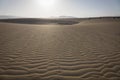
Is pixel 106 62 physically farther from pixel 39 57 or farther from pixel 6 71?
pixel 6 71

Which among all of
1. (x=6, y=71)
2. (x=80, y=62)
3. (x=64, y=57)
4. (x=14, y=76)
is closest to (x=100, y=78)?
(x=80, y=62)

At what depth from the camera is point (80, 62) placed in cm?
408

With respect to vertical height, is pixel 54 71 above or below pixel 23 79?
above

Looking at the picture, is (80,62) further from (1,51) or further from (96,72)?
(1,51)

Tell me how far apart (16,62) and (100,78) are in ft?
8.33

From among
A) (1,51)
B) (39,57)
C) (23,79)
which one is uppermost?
(1,51)

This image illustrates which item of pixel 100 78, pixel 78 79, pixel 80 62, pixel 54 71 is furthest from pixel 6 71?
pixel 100 78

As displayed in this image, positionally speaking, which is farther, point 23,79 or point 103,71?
point 103,71

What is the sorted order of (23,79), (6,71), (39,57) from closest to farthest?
(23,79) < (6,71) < (39,57)

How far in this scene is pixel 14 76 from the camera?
3.20 meters

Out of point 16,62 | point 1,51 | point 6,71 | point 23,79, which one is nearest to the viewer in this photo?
point 23,79

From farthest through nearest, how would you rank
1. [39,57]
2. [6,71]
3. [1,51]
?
[1,51] < [39,57] < [6,71]

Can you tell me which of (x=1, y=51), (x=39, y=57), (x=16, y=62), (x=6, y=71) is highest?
(x=1, y=51)

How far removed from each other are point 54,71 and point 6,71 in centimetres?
129
